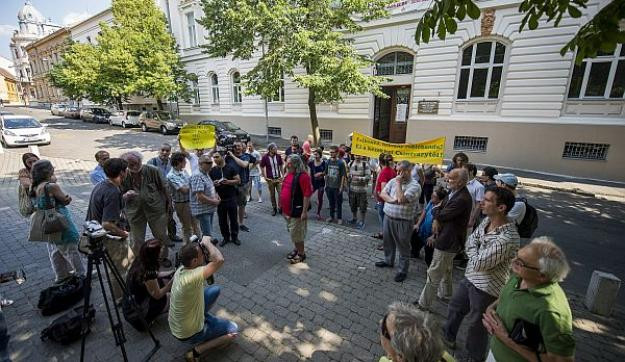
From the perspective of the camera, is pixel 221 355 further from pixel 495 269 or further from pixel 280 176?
pixel 280 176

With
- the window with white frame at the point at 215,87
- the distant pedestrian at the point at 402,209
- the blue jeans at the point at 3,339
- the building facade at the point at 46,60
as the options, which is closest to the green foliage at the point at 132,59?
the window with white frame at the point at 215,87

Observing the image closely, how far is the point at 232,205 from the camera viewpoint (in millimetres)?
5559

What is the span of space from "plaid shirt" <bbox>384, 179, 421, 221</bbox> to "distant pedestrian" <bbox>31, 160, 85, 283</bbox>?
14.4 feet

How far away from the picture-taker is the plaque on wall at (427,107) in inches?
547

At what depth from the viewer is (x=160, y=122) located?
2209 cm

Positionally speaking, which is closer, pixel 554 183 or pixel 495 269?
pixel 495 269

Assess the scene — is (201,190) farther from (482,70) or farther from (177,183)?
(482,70)

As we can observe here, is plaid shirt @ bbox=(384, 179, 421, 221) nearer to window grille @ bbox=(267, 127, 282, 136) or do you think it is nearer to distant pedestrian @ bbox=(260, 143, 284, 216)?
distant pedestrian @ bbox=(260, 143, 284, 216)

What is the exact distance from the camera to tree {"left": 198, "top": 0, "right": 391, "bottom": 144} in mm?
12234

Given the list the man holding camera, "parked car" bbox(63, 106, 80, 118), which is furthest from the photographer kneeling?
"parked car" bbox(63, 106, 80, 118)

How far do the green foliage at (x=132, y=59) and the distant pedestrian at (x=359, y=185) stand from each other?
21.0 meters

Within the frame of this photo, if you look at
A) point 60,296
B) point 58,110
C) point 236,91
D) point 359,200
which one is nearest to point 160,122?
point 236,91

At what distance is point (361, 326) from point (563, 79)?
42.6 feet

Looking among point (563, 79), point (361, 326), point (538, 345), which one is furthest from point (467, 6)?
point (563, 79)
